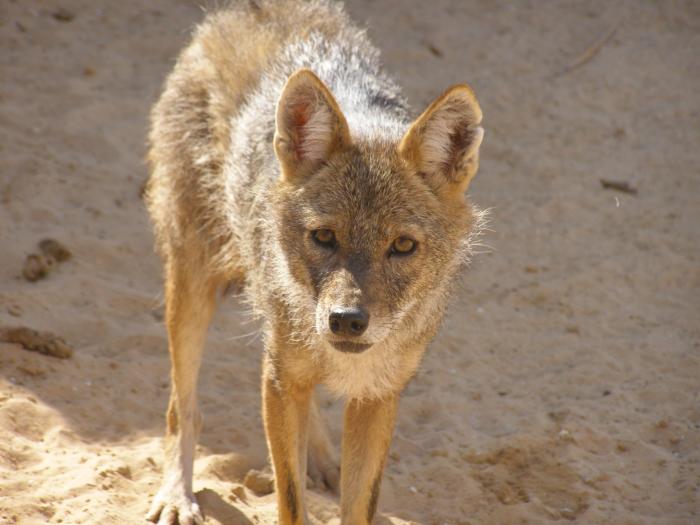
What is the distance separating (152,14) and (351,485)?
698cm

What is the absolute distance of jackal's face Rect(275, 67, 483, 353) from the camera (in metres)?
4.49

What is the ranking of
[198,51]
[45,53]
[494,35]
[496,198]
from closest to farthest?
[198,51] → [496,198] → [45,53] → [494,35]

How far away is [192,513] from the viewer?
18.1ft

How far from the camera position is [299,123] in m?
4.98

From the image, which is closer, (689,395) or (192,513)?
(192,513)

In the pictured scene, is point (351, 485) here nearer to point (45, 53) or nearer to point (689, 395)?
point (689, 395)

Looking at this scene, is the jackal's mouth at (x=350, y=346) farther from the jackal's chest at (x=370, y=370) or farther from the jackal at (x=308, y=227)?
the jackal's chest at (x=370, y=370)

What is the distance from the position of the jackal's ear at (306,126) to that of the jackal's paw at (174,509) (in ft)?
6.31

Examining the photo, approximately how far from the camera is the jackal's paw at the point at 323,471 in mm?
6254

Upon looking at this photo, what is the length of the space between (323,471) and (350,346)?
204 centimetres

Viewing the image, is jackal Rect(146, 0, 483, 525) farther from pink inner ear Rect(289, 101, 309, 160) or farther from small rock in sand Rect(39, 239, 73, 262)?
small rock in sand Rect(39, 239, 73, 262)

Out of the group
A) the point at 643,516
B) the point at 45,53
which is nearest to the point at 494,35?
the point at 45,53

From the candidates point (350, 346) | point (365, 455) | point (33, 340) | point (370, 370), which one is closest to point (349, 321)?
point (350, 346)

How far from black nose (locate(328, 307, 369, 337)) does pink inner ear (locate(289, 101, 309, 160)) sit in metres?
→ 1.04
